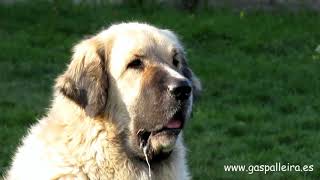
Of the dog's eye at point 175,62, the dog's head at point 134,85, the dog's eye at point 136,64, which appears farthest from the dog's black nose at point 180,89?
the dog's eye at point 175,62

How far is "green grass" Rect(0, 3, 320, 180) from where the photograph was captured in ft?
28.6

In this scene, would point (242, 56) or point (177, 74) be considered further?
point (242, 56)

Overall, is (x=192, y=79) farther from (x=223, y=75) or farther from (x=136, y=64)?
(x=223, y=75)

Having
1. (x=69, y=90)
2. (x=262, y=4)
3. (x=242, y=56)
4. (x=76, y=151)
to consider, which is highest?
(x=69, y=90)

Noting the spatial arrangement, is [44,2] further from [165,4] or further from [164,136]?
[164,136]

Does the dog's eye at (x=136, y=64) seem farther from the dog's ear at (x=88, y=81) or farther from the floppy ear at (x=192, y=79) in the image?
the floppy ear at (x=192, y=79)

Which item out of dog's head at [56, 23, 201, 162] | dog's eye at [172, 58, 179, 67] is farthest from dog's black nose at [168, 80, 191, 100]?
dog's eye at [172, 58, 179, 67]

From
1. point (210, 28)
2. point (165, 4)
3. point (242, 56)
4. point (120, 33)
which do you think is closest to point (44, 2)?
point (165, 4)

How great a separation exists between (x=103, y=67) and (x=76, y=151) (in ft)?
1.68

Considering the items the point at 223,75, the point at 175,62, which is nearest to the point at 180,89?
the point at 175,62

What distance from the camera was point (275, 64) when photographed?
12.5m

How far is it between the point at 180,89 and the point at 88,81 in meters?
0.57

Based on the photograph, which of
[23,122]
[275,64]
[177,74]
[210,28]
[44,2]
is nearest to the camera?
[177,74]

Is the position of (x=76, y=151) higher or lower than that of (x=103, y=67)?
lower
